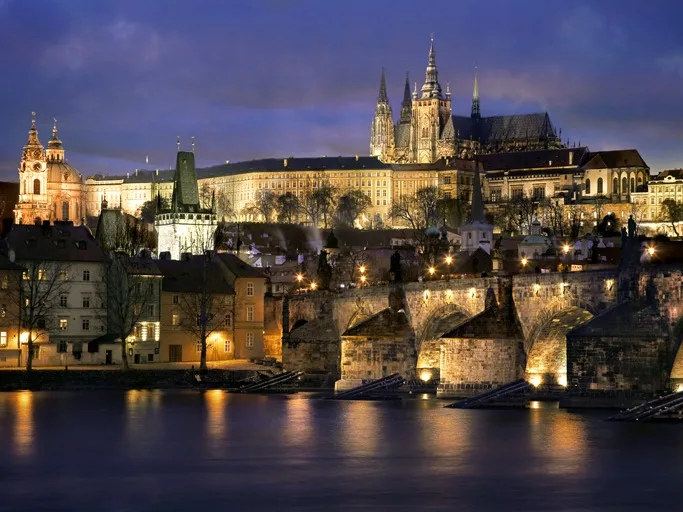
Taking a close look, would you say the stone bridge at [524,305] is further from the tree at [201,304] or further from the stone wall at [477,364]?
the tree at [201,304]

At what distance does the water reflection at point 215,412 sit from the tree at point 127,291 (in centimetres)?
1343

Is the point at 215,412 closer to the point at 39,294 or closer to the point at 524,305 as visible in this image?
the point at 524,305

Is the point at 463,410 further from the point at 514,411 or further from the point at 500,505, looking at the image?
the point at 500,505

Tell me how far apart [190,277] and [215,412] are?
37.9 m

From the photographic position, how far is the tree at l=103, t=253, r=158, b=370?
339ft

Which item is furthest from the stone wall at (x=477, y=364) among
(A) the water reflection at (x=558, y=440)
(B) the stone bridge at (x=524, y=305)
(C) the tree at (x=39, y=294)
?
(C) the tree at (x=39, y=294)

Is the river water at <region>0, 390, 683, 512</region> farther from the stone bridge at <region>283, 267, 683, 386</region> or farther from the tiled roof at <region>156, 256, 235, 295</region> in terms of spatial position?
the tiled roof at <region>156, 256, 235, 295</region>

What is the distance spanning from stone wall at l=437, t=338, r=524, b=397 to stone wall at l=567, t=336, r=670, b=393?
9489 mm

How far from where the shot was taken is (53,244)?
349ft

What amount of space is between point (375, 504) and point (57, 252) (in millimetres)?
63210

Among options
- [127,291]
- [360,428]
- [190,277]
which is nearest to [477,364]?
[360,428]

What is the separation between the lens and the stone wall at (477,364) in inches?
2990

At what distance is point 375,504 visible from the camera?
4594 cm

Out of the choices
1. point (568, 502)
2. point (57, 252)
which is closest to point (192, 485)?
point (568, 502)
